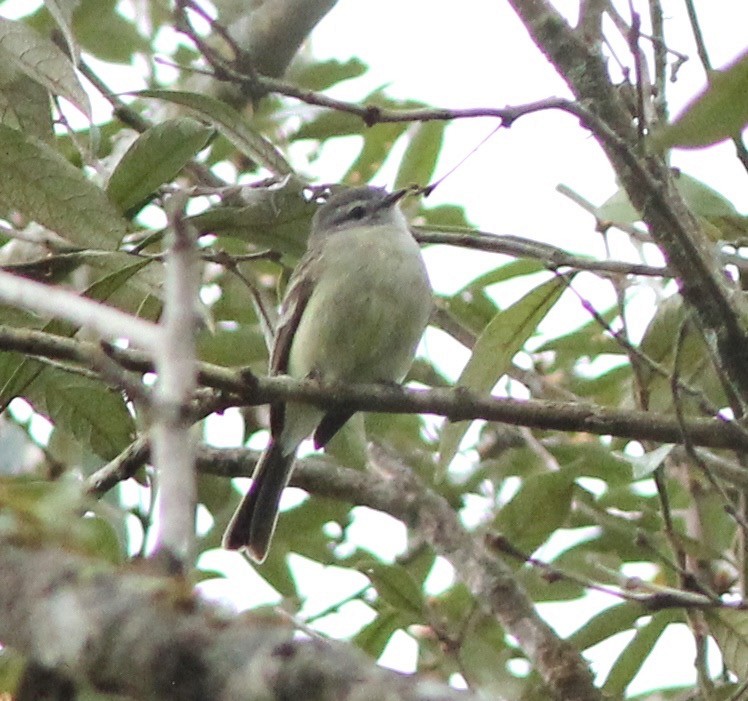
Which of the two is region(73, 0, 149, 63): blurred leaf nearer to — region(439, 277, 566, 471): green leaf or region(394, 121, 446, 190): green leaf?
region(394, 121, 446, 190): green leaf

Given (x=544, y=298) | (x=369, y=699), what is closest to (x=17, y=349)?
(x=544, y=298)

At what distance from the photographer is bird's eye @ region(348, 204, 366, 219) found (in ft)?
16.9

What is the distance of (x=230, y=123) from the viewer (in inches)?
151

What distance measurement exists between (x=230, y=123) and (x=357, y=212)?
55.2 inches

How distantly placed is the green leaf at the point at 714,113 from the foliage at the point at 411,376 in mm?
1442

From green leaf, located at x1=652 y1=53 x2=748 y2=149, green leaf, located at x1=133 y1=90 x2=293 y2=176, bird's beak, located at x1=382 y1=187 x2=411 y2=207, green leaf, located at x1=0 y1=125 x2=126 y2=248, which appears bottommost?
green leaf, located at x1=652 y1=53 x2=748 y2=149

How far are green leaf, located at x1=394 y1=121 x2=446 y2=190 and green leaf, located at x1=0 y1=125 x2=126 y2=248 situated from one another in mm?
1829

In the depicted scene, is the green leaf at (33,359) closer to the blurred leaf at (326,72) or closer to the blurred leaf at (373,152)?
the blurred leaf at (326,72)

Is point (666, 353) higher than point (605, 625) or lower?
higher

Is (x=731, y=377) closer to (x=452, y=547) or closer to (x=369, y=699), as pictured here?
(x=452, y=547)

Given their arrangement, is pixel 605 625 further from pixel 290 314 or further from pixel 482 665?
pixel 290 314

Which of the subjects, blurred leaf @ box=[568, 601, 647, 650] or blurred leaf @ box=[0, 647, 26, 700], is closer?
blurred leaf @ box=[0, 647, 26, 700]

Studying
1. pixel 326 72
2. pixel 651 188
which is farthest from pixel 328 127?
pixel 651 188

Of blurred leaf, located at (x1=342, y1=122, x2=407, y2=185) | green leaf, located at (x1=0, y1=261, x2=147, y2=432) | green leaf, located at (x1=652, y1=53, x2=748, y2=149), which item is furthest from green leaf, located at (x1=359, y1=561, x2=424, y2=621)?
green leaf, located at (x1=652, y1=53, x2=748, y2=149)
